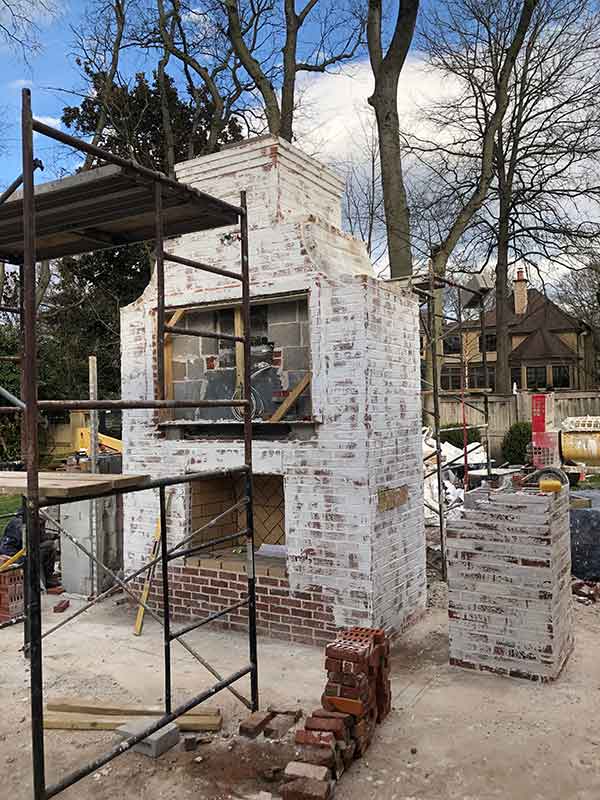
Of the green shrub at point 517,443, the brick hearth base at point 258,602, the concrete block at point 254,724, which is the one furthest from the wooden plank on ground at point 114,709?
the green shrub at point 517,443

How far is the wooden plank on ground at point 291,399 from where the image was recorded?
686cm

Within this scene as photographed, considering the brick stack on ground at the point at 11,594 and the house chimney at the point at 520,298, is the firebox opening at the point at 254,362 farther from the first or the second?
the house chimney at the point at 520,298

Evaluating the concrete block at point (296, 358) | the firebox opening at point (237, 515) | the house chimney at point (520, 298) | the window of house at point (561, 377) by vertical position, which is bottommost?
the firebox opening at point (237, 515)

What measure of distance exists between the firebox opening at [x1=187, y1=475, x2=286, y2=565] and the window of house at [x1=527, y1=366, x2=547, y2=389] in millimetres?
33314

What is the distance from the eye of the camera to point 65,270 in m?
19.2

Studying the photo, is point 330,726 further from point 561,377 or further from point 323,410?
point 561,377

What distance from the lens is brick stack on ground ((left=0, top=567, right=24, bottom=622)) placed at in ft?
24.3

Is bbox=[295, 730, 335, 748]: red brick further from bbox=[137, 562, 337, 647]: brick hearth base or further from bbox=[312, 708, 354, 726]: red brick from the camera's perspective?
bbox=[137, 562, 337, 647]: brick hearth base

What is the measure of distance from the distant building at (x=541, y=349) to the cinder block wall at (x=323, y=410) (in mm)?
30585

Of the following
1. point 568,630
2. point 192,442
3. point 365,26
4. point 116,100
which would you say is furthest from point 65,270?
point 568,630

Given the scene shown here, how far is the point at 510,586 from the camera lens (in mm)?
5664

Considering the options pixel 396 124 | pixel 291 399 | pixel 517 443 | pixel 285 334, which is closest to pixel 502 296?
pixel 517 443

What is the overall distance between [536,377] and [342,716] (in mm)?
36741

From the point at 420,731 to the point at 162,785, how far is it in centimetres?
186
